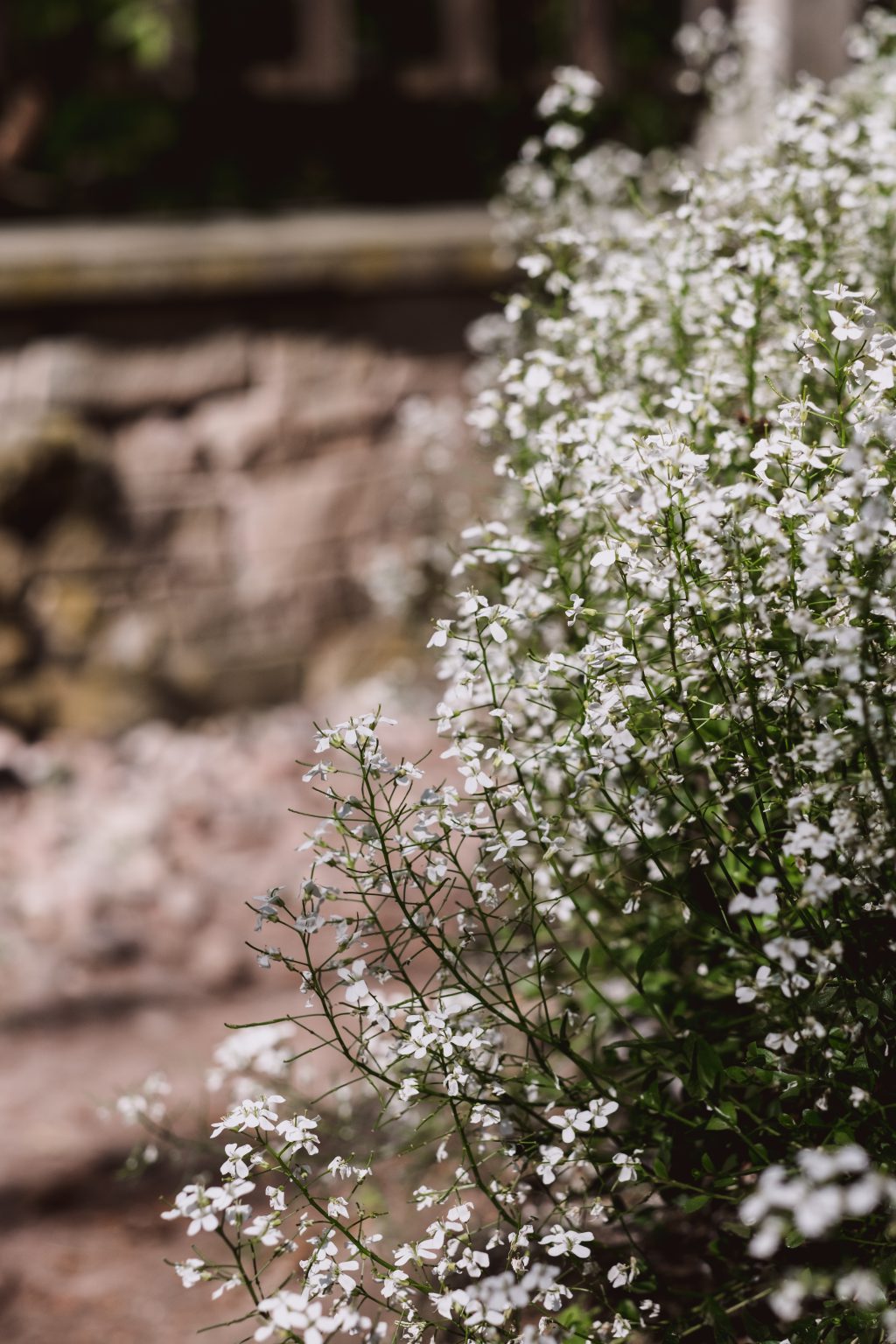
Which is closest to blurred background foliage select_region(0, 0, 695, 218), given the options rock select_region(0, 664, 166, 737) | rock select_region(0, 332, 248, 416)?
rock select_region(0, 332, 248, 416)

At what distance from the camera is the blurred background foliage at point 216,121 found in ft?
14.7

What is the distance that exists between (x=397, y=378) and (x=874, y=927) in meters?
3.26

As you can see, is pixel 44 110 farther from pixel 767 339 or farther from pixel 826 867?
pixel 826 867

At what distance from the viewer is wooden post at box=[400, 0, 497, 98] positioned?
14.8ft

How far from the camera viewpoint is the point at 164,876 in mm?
3428

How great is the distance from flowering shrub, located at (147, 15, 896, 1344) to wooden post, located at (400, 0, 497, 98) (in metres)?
3.06

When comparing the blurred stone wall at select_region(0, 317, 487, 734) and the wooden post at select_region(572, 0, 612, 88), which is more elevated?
the wooden post at select_region(572, 0, 612, 88)

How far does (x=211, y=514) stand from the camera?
4113 mm

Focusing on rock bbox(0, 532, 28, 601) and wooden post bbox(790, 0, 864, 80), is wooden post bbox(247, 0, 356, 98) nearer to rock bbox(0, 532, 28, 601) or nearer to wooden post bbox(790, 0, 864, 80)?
wooden post bbox(790, 0, 864, 80)

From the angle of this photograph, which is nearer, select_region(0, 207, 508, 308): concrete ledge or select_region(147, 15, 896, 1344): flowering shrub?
select_region(147, 15, 896, 1344): flowering shrub

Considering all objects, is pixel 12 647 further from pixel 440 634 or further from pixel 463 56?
pixel 440 634

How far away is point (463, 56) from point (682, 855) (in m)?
3.84

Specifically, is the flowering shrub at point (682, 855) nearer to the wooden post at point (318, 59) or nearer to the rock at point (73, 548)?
the rock at point (73, 548)

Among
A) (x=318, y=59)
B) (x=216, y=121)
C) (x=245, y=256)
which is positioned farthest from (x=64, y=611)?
(x=318, y=59)
